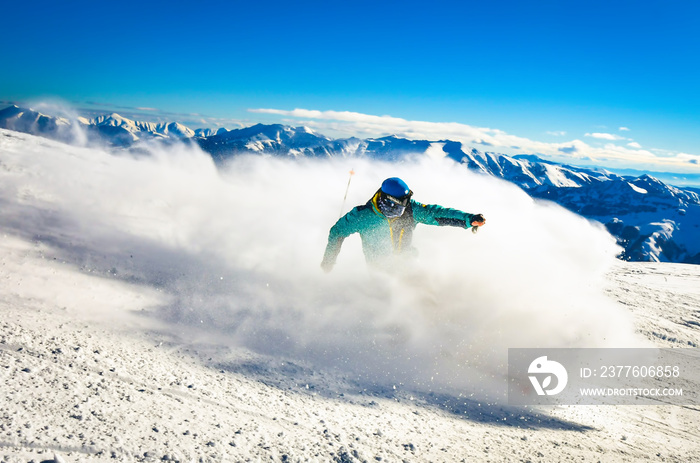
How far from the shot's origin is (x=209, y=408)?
3984 mm

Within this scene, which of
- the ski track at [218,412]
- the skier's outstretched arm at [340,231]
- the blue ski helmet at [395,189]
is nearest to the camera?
the ski track at [218,412]

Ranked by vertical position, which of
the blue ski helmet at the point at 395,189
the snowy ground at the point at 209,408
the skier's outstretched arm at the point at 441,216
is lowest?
the snowy ground at the point at 209,408

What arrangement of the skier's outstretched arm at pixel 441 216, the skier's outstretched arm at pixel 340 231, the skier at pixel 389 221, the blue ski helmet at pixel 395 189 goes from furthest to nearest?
the skier's outstretched arm at pixel 340 231
the skier's outstretched arm at pixel 441 216
the skier at pixel 389 221
the blue ski helmet at pixel 395 189

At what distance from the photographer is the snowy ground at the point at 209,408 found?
10.5 feet

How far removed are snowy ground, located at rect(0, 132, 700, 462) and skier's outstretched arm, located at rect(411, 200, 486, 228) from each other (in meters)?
3.23

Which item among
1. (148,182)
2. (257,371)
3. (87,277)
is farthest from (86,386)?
(148,182)

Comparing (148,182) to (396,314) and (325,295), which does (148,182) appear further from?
(396,314)

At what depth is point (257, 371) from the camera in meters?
5.34

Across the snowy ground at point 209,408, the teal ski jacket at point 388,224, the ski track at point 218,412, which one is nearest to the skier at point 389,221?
the teal ski jacket at point 388,224

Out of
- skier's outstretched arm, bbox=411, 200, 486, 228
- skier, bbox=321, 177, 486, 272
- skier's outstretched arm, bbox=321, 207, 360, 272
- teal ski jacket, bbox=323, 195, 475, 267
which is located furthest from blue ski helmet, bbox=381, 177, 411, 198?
skier's outstretched arm, bbox=321, 207, 360, 272

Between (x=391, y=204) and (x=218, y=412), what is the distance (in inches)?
170

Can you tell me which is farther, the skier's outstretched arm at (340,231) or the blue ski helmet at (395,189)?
the skier's outstretched arm at (340,231)

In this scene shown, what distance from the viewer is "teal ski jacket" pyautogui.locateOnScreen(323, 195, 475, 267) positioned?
22.9 ft

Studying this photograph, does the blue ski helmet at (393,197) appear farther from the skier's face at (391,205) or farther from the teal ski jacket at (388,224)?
the teal ski jacket at (388,224)
